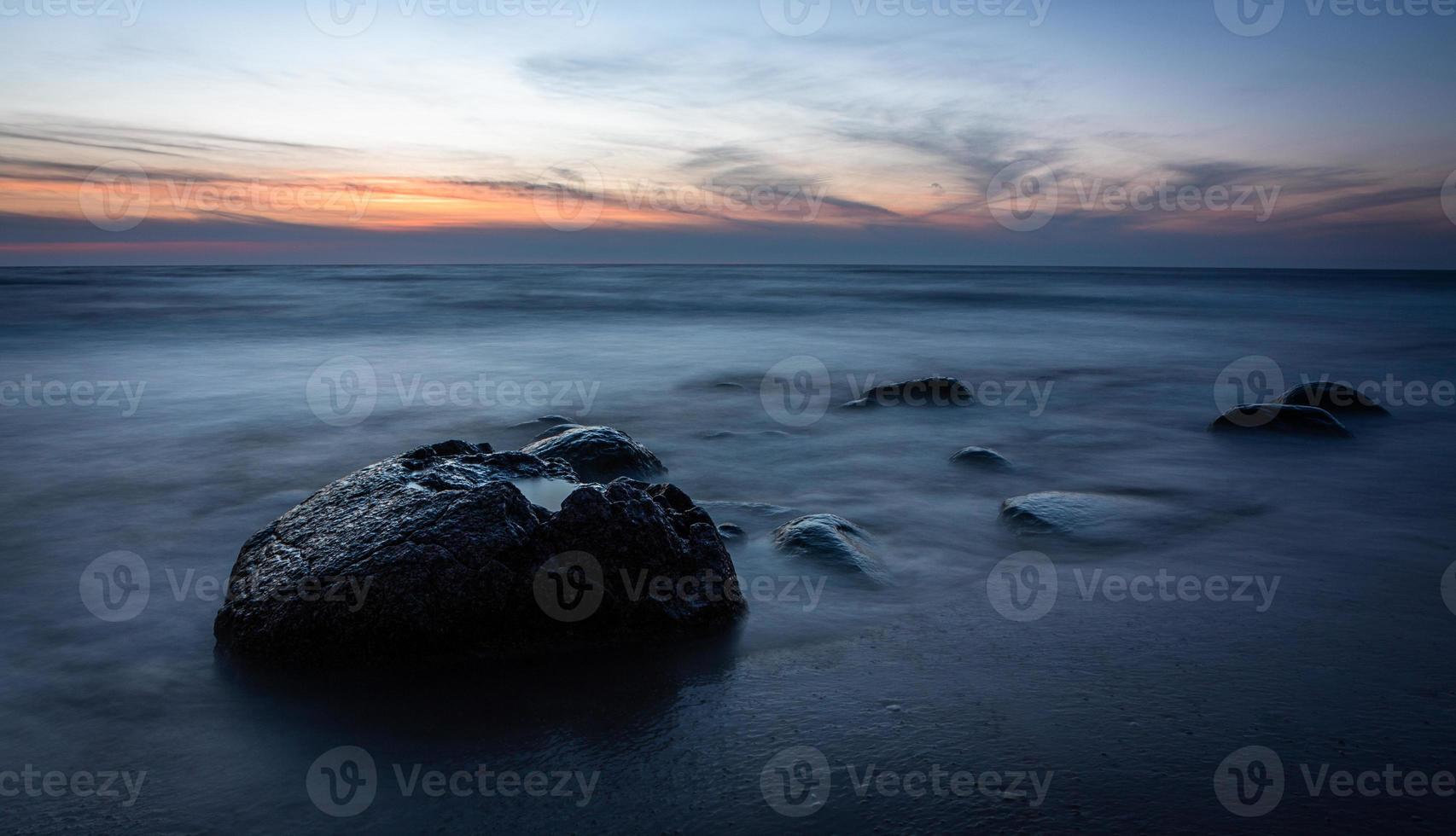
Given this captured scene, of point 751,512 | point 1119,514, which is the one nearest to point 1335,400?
point 1119,514

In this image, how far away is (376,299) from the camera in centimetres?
3894

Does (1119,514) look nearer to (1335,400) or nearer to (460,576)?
(460,576)

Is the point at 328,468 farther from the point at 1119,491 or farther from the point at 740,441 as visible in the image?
the point at 1119,491

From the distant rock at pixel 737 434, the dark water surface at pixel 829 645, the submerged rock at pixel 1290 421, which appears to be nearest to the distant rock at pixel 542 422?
the dark water surface at pixel 829 645

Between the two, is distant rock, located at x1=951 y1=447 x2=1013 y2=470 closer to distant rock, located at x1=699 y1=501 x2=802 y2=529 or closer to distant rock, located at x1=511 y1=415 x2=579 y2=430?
distant rock, located at x1=699 y1=501 x2=802 y2=529

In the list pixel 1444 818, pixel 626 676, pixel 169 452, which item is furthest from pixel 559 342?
pixel 1444 818

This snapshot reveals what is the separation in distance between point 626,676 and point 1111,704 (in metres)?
2.07

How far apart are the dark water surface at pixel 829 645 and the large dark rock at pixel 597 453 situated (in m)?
0.77

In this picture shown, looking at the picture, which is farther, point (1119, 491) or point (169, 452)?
point (169, 452)

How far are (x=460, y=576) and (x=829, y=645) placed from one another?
1761 millimetres

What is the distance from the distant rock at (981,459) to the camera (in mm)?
8305

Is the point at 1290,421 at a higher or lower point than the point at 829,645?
higher

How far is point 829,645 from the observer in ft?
14.2

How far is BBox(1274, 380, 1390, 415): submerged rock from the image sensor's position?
10555mm
